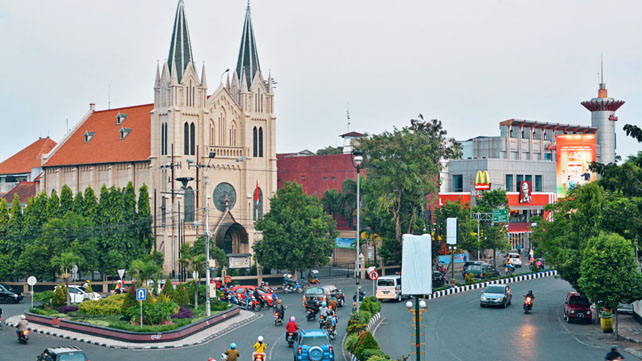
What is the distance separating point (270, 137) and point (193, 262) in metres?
33.3

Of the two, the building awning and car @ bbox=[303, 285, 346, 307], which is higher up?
the building awning

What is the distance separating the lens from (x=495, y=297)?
44500 millimetres

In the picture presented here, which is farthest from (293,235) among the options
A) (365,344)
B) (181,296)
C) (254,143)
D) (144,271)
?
(365,344)

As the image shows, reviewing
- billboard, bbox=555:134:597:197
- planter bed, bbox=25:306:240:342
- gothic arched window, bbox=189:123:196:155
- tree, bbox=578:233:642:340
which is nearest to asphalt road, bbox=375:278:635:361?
tree, bbox=578:233:642:340

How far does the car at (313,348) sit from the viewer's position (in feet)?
86.9

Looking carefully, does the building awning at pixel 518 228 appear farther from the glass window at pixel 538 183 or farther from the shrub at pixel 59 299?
the shrub at pixel 59 299

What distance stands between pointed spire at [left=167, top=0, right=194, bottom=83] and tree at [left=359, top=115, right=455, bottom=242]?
60.9 feet

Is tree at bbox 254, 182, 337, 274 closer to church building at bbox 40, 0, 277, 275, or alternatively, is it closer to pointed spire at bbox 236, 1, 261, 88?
church building at bbox 40, 0, 277, 275

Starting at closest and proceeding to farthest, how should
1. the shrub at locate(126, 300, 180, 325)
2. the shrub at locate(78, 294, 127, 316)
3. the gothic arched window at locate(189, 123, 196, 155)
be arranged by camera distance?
the shrub at locate(126, 300, 180, 325) → the shrub at locate(78, 294, 127, 316) → the gothic arched window at locate(189, 123, 196, 155)

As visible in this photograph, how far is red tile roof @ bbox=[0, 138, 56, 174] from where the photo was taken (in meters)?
99.8

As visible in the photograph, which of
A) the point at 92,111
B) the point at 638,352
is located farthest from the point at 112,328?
the point at 92,111

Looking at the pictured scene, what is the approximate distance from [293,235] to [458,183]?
47.2 meters

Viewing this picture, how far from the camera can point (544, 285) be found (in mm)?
58969

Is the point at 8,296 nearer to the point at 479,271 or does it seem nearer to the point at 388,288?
the point at 388,288
